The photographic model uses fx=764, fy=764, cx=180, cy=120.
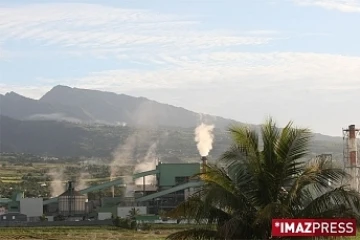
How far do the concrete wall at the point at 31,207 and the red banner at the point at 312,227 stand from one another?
91393mm

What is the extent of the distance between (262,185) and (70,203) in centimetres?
9075

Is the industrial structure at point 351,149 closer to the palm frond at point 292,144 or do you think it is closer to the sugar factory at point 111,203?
the sugar factory at point 111,203

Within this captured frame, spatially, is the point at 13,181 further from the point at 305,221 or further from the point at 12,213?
the point at 305,221

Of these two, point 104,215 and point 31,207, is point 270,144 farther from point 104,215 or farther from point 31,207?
point 31,207

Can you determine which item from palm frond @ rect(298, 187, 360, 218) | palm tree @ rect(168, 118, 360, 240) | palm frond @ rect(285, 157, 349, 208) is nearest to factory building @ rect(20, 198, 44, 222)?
palm tree @ rect(168, 118, 360, 240)

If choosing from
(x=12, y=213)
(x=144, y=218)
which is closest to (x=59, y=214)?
(x=12, y=213)

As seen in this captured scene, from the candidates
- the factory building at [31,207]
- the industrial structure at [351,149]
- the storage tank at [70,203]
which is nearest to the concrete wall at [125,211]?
the storage tank at [70,203]

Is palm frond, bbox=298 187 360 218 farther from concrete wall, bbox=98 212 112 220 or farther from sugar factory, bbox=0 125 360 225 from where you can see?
concrete wall, bbox=98 212 112 220

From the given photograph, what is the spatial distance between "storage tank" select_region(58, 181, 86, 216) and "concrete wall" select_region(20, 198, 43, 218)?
9.73ft

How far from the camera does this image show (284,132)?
58.5 ft

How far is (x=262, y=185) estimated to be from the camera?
17906mm

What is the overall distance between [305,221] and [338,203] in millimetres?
1165

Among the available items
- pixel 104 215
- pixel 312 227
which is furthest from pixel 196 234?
→ pixel 104 215

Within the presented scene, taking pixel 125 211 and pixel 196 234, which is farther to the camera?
pixel 125 211
